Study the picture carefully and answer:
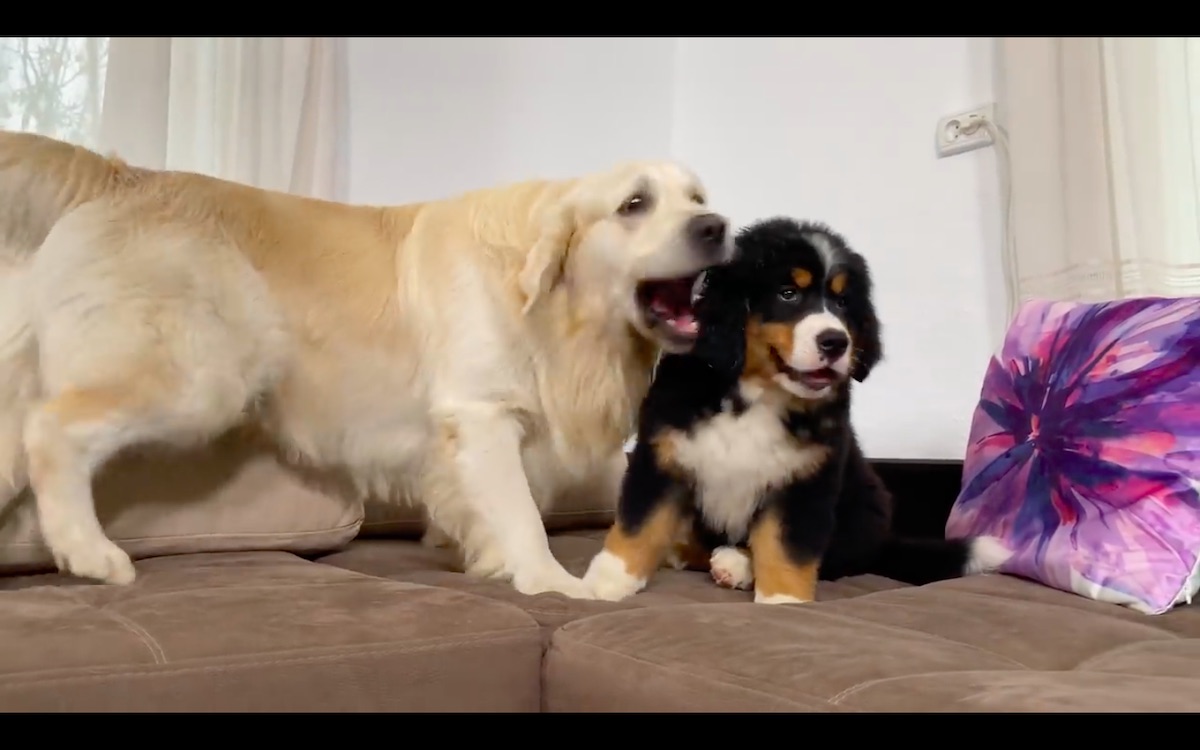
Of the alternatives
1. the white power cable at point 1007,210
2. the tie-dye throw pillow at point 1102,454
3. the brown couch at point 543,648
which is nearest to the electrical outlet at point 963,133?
the white power cable at point 1007,210

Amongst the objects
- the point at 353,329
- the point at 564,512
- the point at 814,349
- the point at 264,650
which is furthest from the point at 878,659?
the point at 564,512

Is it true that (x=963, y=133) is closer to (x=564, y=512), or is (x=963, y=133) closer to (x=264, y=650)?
(x=564, y=512)

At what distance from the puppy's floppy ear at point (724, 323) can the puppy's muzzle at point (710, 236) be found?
3.0 inches

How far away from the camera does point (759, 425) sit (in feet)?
5.37

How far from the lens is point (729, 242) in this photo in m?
1.73

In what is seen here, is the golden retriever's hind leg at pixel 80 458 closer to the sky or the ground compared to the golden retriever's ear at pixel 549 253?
closer to the ground

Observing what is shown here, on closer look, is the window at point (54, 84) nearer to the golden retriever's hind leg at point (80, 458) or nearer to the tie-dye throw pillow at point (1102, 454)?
the golden retriever's hind leg at point (80, 458)

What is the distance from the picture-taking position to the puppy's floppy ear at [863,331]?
163 centimetres

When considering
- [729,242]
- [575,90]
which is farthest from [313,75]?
[729,242]

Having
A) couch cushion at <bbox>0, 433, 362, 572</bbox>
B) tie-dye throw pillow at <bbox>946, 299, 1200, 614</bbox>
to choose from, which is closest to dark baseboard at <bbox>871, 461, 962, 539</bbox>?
tie-dye throw pillow at <bbox>946, 299, 1200, 614</bbox>

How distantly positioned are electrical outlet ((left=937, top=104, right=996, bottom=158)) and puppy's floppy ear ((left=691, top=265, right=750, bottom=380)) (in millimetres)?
1256

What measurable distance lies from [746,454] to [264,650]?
2.74 ft
